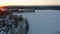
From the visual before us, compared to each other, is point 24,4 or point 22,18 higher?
point 24,4

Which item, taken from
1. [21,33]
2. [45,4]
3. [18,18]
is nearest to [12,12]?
[18,18]

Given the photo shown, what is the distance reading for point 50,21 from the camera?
1.04 meters

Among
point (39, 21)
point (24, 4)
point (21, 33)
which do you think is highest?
point (24, 4)

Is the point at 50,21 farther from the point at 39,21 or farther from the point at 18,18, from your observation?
the point at 18,18

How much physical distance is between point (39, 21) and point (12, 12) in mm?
312

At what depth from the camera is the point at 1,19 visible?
1.04 metres

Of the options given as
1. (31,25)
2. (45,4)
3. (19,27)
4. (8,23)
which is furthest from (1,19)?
(45,4)

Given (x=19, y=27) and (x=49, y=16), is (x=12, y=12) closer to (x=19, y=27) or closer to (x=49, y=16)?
(x=19, y=27)

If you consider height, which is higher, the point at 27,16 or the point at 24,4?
the point at 24,4

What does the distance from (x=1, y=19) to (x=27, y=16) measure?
0.28 meters

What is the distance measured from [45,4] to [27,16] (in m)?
0.25

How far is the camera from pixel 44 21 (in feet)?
3.41

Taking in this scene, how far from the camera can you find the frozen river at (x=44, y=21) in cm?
103

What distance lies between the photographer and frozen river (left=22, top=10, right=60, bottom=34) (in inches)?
40.7
